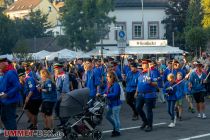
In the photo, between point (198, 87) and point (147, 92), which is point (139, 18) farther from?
point (147, 92)

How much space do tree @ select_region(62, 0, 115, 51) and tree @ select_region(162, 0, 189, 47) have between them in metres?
10.0

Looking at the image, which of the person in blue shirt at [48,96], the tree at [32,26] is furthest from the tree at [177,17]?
the person in blue shirt at [48,96]

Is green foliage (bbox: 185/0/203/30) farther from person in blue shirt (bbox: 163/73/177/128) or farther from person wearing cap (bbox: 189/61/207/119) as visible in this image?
person in blue shirt (bbox: 163/73/177/128)

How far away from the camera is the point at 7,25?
72438mm

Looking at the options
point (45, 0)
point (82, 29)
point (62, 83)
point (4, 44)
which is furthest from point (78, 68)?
point (45, 0)

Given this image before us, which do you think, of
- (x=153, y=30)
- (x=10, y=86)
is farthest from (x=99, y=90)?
(x=153, y=30)

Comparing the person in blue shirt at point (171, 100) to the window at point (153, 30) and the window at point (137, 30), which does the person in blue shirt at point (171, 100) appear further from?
the window at point (153, 30)

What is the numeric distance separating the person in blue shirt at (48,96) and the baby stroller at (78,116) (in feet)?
4.05

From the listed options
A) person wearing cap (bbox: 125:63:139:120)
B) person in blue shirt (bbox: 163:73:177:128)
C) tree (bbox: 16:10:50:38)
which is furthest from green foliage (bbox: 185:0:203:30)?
person in blue shirt (bbox: 163:73:177:128)

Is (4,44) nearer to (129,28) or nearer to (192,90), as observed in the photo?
(129,28)

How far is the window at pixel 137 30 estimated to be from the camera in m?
78.2

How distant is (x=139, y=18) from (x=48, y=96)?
2541 inches

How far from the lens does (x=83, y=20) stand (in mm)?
65562

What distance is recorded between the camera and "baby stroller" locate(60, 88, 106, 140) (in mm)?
12734
